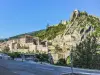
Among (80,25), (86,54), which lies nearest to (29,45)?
(80,25)

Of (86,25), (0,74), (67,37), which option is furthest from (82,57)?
(86,25)

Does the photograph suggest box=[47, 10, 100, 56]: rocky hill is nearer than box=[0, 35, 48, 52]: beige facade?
A: Yes

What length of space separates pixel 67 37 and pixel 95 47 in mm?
70451

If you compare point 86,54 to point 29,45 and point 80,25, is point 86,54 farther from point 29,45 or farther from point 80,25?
point 29,45

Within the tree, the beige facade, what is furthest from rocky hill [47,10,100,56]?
the tree

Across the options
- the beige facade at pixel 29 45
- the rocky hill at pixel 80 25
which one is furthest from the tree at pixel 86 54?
the beige facade at pixel 29 45

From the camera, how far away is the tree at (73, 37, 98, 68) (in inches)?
1665

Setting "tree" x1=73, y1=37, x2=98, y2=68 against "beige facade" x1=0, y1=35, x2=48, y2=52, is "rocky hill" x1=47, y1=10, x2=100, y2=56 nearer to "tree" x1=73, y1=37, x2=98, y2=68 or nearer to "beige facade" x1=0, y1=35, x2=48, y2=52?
"beige facade" x1=0, y1=35, x2=48, y2=52

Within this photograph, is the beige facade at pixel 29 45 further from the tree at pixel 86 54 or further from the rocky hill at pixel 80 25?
the tree at pixel 86 54

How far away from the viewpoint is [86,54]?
4431 cm

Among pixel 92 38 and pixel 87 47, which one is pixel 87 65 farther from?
pixel 92 38

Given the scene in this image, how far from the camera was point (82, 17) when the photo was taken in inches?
5098

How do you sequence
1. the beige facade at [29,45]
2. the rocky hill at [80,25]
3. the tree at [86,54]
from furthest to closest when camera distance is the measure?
the beige facade at [29,45]
the rocky hill at [80,25]
the tree at [86,54]

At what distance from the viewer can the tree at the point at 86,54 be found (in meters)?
42.3
